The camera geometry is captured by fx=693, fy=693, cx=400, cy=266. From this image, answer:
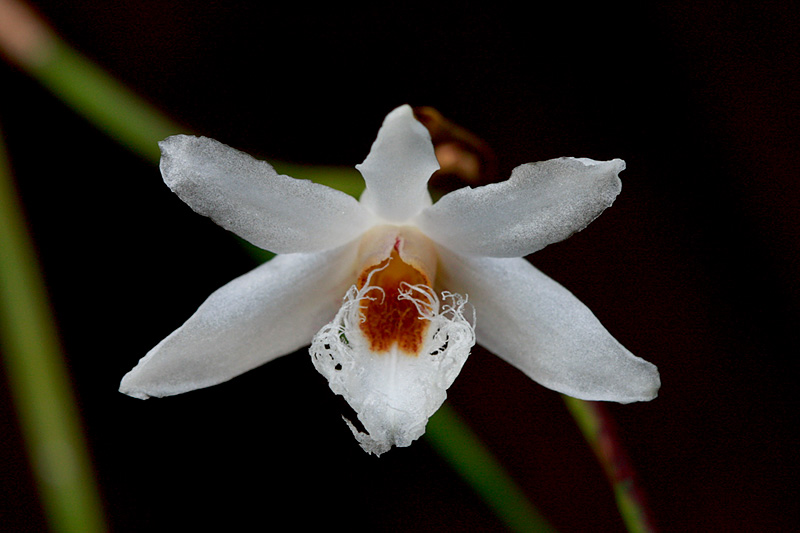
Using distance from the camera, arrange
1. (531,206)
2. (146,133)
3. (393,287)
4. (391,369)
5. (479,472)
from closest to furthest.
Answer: (531,206) < (391,369) < (393,287) < (479,472) < (146,133)

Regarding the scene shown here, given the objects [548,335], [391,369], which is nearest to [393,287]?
[391,369]

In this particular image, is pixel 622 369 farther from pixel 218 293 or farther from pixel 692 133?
pixel 692 133

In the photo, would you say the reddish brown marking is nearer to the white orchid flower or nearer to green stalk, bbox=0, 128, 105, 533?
the white orchid flower

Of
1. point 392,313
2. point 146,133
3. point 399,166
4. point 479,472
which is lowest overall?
point 479,472

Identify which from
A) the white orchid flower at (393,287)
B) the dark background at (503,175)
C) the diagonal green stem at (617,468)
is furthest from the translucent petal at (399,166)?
the dark background at (503,175)

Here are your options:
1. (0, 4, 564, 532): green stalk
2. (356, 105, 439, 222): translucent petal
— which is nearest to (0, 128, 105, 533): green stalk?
(0, 4, 564, 532): green stalk

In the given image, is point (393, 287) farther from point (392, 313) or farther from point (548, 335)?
point (548, 335)

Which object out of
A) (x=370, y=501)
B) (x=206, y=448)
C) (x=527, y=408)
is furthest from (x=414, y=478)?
(x=206, y=448)

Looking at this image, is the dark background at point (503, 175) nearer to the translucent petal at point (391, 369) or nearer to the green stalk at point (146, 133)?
the green stalk at point (146, 133)
